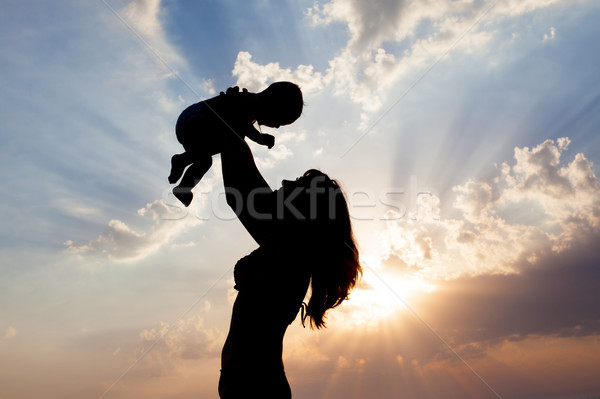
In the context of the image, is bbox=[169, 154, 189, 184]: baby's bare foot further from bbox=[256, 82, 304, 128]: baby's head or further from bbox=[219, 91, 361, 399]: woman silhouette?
bbox=[256, 82, 304, 128]: baby's head

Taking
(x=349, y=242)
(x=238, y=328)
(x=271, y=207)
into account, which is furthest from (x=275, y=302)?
(x=349, y=242)

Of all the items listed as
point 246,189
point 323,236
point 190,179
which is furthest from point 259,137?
point 323,236

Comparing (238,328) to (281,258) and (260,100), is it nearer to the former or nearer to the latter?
(281,258)

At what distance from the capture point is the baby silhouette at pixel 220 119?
253cm

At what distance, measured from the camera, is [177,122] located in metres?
2.63

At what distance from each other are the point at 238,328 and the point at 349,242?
1.03 m

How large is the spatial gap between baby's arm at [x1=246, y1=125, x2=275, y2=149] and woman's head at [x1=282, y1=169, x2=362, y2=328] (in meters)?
0.28

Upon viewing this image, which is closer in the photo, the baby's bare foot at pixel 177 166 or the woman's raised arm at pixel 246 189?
the woman's raised arm at pixel 246 189

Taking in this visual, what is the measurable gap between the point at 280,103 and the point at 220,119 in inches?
14.7

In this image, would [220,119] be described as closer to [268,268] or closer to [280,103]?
[280,103]

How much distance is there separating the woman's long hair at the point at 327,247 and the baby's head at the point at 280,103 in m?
0.47

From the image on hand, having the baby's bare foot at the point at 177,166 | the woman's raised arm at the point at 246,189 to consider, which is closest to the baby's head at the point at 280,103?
the woman's raised arm at the point at 246,189

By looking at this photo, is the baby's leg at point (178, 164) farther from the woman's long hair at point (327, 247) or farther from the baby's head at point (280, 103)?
the woman's long hair at point (327, 247)

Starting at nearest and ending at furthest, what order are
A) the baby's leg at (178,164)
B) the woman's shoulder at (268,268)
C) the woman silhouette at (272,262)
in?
the woman silhouette at (272,262) < the woman's shoulder at (268,268) < the baby's leg at (178,164)
